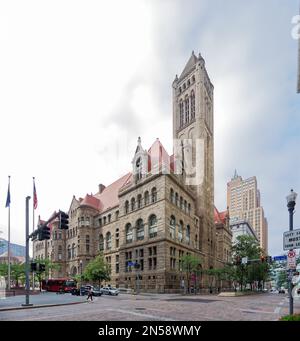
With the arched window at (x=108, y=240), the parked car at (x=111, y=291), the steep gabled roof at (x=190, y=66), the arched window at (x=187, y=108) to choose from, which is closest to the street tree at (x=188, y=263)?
the arched window at (x=108, y=240)

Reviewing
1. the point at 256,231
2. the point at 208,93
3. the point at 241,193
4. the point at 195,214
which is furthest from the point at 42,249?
the point at 256,231

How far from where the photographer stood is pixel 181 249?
64.4 meters

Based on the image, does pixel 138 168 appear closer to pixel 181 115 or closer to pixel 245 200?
pixel 181 115

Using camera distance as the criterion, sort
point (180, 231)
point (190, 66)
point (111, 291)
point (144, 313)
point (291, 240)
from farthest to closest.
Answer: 1. point (190, 66)
2. point (180, 231)
3. point (111, 291)
4. point (144, 313)
5. point (291, 240)

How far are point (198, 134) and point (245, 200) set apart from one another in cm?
11909

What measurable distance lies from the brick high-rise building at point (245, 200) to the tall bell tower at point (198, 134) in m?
101

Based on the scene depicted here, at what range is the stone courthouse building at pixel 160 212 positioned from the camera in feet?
194

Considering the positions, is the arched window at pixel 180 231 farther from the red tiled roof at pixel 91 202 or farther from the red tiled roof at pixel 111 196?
the red tiled roof at pixel 91 202

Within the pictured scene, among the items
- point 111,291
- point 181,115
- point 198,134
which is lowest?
point 111,291

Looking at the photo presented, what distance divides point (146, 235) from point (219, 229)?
164 ft

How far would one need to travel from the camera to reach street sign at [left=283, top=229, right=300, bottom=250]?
12.7 meters

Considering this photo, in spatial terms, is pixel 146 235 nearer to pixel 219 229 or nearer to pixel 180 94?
pixel 180 94

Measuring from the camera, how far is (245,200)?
189m

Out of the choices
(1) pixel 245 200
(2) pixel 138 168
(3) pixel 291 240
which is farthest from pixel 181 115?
(1) pixel 245 200
